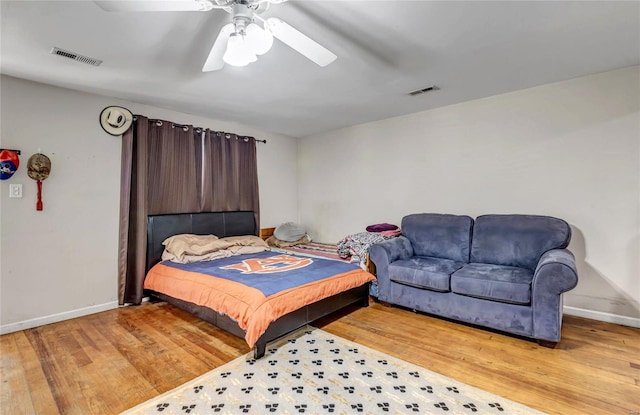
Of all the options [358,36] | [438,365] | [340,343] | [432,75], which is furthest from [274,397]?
[432,75]

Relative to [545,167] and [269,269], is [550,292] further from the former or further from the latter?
[269,269]

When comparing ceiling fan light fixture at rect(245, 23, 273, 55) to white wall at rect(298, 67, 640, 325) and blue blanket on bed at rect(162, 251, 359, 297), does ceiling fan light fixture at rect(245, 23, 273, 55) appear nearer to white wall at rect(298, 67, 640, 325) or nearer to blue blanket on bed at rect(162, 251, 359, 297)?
blue blanket on bed at rect(162, 251, 359, 297)

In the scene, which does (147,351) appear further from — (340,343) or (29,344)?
(340,343)

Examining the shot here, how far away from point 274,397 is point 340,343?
0.82m

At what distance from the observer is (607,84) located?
2.94m

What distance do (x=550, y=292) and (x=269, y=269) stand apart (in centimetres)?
239

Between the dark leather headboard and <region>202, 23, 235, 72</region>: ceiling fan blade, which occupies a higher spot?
<region>202, 23, 235, 72</region>: ceiling fan blade

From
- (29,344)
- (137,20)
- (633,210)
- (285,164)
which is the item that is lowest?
(29,344)

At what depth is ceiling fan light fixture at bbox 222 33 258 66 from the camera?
5.52 ft

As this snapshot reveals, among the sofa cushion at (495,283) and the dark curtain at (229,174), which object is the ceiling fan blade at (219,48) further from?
the sofa cushion at (495,283)

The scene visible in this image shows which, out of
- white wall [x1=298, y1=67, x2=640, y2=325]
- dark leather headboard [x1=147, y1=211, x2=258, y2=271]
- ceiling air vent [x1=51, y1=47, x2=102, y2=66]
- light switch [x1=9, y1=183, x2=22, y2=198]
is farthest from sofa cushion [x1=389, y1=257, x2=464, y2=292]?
light switch [x1=9, y1=183, x2=22, y2=198]

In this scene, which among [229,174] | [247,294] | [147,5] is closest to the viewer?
[147,5]

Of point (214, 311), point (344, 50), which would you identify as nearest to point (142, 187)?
point (214, 311)

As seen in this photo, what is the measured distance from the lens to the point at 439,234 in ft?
11.8
